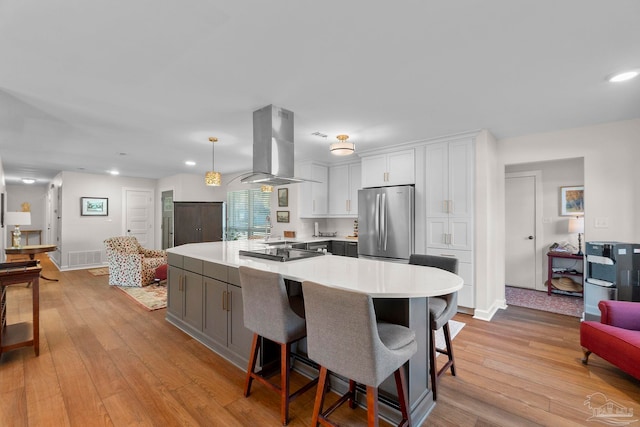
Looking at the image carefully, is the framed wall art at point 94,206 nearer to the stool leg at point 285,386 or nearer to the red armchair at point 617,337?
the stool leg at point 285,386

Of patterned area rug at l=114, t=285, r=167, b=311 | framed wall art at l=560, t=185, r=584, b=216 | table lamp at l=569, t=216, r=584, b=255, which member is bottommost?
patterned area rug at l=114, t=285, r=167, b=311

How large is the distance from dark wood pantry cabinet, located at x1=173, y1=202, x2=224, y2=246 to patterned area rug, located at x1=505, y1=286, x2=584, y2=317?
22.8 feet

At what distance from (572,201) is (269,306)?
5516 millimetres

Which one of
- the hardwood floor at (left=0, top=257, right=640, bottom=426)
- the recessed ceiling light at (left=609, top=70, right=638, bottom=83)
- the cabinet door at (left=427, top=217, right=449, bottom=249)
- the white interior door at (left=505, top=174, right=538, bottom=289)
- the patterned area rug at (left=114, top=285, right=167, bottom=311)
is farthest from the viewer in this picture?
the white interior door at (left=505, top=174, right=538, bottom=289)

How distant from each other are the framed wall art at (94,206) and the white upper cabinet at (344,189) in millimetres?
6225

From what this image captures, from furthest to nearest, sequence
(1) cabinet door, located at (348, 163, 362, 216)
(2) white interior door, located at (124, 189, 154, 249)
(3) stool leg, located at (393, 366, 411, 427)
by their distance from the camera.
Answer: (2) white interior door, located at (124, 189, 154, 249)
(1) cabinet door, located at (348, 163, 362, 216)
(3) stool leg, located at (393, 366, 411, 427)

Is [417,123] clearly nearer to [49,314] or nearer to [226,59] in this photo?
[226,59]

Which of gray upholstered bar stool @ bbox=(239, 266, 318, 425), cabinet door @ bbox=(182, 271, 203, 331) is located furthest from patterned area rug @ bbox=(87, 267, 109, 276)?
gray upholstered bar stool @ bbox=(239, 266, 318, 425)

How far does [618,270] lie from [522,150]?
1786mm

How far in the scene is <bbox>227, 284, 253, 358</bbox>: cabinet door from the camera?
8.16 ft

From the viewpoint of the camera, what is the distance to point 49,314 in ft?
12.7

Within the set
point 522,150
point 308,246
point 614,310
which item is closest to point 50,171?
point 308,246

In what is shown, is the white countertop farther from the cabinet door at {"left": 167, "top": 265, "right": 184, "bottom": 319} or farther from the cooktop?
the cabinet door at {"left": 167, "top": 265, "right": 184, "bottom": 319}

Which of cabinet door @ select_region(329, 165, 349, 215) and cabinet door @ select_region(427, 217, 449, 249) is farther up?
cabinet door @ select_region(329, 165, 349, 215)
